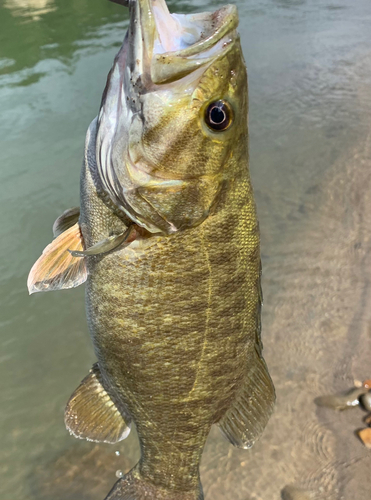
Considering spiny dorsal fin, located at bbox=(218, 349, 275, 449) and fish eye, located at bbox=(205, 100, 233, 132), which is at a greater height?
fish eye, located at bbox=(205, 100, 233, 132)

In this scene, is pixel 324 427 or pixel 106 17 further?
pixel 106 17

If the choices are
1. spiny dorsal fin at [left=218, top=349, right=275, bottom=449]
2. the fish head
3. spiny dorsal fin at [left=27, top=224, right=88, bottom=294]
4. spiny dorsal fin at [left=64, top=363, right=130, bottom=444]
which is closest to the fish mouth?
the fish head

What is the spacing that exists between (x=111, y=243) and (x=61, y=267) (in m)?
0.43

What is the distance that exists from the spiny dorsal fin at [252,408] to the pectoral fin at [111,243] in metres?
0.86

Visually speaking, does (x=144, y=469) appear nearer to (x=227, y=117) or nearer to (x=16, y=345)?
(x=227, y=117)

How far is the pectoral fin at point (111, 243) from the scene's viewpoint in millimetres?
1474

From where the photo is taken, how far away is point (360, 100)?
711 cm

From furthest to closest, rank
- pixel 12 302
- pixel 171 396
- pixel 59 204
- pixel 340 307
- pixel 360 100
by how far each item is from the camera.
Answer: pixel 360 100
pixel 59 204
pixel 12 302
pixel 340 307
pixel 171 396

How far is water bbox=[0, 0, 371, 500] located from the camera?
10.6ft

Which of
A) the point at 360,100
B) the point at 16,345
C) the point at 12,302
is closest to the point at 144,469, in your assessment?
the point at 16,345

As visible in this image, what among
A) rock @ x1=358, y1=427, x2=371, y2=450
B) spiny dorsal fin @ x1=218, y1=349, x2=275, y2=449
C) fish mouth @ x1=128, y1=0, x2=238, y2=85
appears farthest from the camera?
rock @ x1=358, y1=427, x2=371, y2=450

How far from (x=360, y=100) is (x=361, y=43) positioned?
278 cm

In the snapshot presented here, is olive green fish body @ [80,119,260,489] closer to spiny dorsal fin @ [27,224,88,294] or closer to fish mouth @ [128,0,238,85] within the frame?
spiny dorsal fin @ [27,224,88,294]

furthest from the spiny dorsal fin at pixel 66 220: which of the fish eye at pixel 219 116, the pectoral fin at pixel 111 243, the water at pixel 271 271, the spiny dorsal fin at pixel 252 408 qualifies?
the water at pixel 271 271
